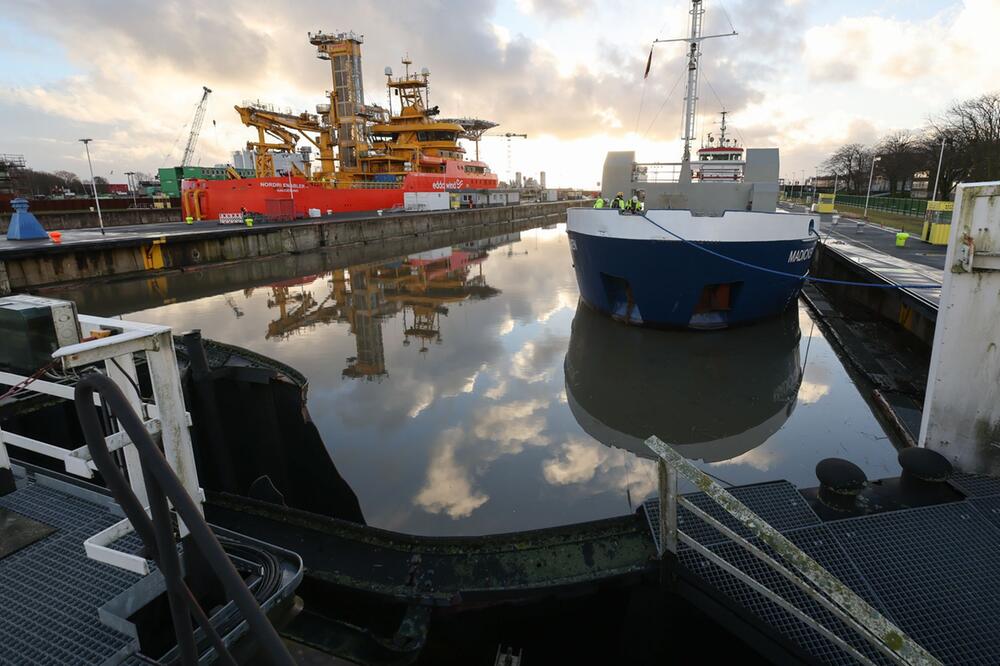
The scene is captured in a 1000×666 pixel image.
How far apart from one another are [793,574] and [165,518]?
232 centimetres

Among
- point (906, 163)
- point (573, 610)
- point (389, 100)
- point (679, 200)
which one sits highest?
point (389, 100)

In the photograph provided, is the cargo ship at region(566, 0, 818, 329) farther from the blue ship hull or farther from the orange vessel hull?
the orange vessel hull

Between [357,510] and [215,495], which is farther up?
[215,495]

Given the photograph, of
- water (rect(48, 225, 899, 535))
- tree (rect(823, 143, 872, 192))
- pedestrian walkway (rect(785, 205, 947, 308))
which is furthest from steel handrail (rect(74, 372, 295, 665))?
tree (rect(823, 143, 872, 192))

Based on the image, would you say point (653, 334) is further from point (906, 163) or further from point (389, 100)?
point (906, 163)

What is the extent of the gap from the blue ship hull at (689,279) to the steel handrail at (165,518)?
8410 millimetres

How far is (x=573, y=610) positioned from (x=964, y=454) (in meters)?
2.97

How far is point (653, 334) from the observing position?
969 centimetres

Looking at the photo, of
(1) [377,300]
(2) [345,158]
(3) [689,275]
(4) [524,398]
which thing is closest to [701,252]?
(3) [689,275]

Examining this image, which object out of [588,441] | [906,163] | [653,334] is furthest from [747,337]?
[906,163]

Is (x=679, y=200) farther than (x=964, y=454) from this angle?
Yes

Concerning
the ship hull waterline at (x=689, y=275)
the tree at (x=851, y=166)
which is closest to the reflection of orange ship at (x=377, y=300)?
the ship hull waterline at (x=689, y=275)

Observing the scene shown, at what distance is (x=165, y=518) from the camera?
4.27ft

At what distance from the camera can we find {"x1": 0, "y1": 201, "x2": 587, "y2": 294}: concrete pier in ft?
45.0
